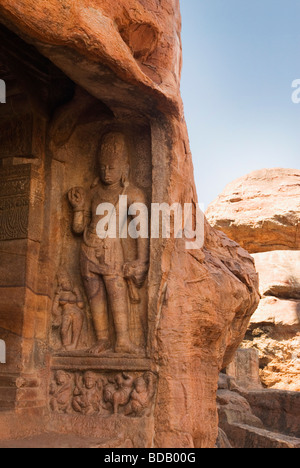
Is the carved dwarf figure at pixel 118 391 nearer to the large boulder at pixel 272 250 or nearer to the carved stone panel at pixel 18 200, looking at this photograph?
the carved stone panel at pixel 18 200

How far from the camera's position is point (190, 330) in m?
4.77

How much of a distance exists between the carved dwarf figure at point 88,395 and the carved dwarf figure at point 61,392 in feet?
0.26

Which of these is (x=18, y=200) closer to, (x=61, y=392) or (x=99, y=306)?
(x=99, y=306)

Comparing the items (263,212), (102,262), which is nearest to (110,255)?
(102,262)

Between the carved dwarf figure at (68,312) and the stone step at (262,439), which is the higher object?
the carved dwarf figure at (68,312)

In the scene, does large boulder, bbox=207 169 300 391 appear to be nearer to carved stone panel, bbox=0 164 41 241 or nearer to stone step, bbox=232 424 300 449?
stone step, bbox=232 424 300 449

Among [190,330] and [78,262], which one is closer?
→ [190,330]

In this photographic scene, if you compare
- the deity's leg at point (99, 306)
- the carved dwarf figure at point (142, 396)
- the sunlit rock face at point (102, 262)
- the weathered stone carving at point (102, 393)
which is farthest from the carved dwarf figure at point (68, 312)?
the carved dwarf figure at point (142, 396)

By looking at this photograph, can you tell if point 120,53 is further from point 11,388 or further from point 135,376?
point 11,388

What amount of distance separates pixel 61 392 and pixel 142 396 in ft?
2.79

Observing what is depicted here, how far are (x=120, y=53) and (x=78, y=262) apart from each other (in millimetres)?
2054

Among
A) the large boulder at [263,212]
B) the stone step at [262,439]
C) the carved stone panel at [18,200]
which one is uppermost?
the large boulder at [263,212]

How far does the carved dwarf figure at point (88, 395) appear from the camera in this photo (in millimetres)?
4793
